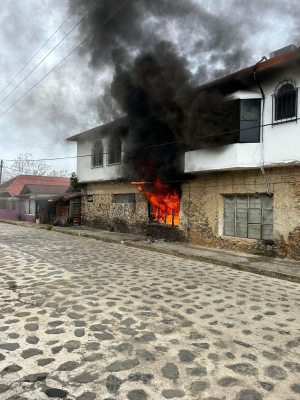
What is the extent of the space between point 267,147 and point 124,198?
895 cm

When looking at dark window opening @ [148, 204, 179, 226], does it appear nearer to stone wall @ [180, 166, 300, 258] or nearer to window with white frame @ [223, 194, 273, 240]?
stone wall @ [180, 166, 300, 258]

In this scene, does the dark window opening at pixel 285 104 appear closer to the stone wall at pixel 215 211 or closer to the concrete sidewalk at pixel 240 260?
the stone wall at pixel 215 211

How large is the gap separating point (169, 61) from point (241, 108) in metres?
3.94

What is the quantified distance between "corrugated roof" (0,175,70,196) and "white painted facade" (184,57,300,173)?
29522mm

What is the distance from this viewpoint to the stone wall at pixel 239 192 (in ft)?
32.1

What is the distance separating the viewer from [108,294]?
5.52 metres

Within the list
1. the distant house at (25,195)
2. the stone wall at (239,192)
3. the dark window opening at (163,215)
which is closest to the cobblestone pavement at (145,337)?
the stone wall at (239,192)

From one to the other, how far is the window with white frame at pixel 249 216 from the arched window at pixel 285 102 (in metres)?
2.64

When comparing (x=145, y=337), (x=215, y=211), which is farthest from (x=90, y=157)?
(x=145, y=337)

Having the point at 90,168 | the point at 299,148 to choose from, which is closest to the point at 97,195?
the point at 90,168

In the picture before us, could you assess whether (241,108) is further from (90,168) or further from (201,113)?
(90,168)

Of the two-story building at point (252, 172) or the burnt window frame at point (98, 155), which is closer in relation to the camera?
the two-story building at point (252, 172)

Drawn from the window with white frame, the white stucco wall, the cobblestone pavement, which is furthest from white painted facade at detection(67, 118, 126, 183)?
the cobblestone pavement

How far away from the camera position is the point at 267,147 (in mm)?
10102
